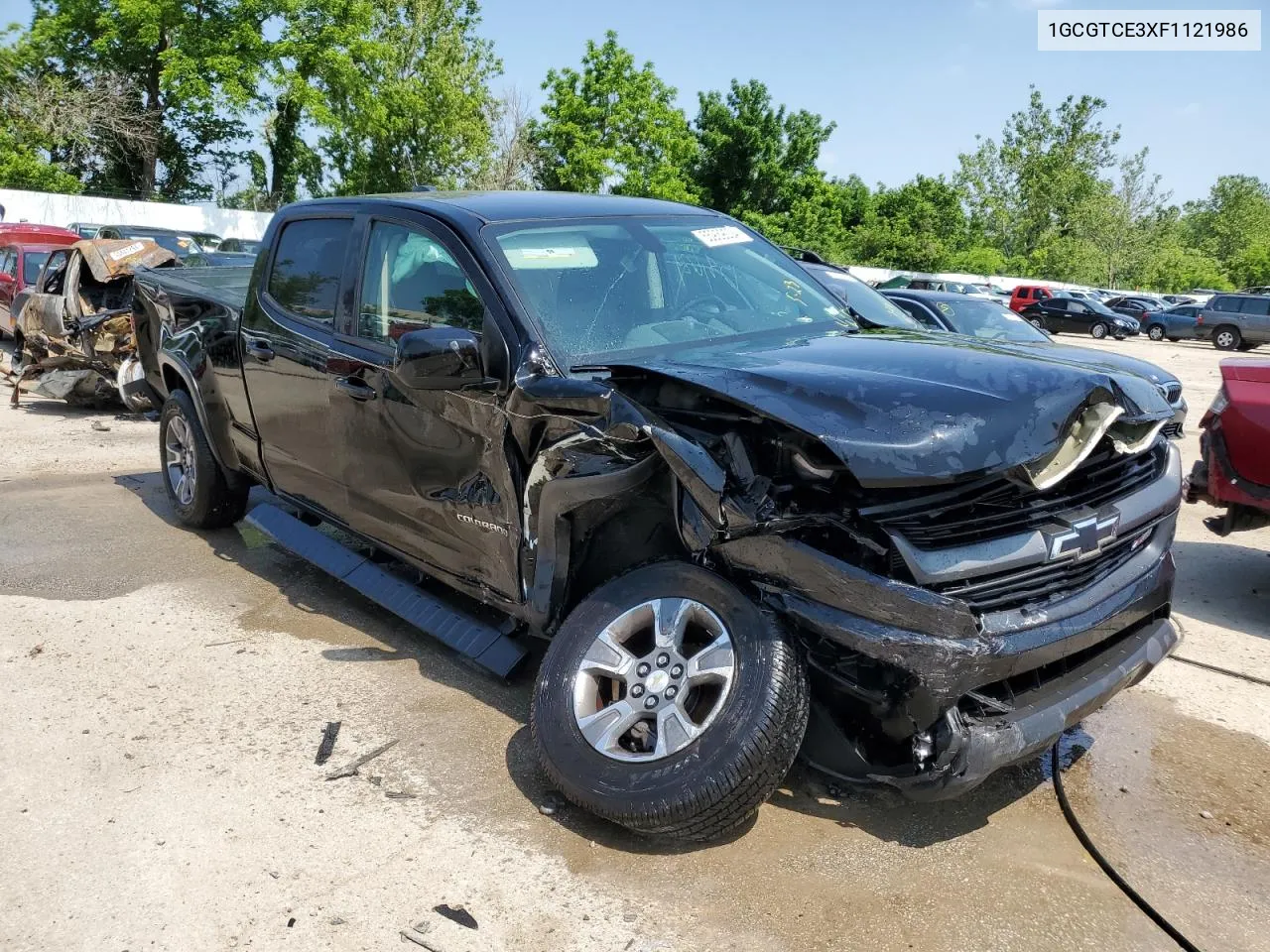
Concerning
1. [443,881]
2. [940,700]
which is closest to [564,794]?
[443,881]

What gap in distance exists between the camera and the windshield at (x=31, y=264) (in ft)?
48.3

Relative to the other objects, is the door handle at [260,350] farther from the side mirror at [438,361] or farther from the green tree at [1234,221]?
the green tree at [1234,221]

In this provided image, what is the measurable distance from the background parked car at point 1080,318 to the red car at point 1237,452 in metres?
31.8

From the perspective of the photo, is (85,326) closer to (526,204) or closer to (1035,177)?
(526,204)

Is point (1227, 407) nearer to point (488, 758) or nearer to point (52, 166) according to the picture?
point (488, 758)

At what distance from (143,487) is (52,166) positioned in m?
37.7

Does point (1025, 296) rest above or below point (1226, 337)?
above

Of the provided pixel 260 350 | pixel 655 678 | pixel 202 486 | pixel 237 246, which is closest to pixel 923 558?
pixel 655 678

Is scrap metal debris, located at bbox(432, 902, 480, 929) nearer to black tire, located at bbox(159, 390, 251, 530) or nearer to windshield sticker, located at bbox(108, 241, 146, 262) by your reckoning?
black tire, located at bbox(159, 390, 251, 530)

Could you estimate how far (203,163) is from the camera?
43.5 meters

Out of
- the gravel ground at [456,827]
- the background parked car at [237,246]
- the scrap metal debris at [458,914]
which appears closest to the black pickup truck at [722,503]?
the gravel ground at [456,827]

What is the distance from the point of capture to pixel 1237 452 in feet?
16.6

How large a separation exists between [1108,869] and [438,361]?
253cm

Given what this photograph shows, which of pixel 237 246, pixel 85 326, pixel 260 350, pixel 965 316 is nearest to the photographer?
pixel 260 350
